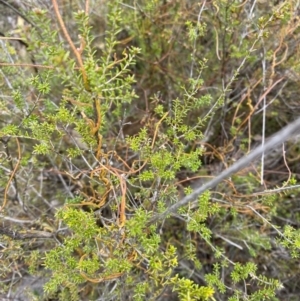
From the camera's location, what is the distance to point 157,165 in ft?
3.98

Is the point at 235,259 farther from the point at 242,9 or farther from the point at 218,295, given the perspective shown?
the point at 242,9

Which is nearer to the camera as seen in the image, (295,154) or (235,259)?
(235,259)

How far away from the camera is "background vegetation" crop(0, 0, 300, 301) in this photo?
1.21 m

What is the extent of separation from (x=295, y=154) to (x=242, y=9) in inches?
33.8

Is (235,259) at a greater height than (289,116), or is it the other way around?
(289,116)

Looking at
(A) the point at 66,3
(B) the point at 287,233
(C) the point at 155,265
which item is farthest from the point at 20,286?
(A) the point at 66,3

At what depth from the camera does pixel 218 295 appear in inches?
72.6

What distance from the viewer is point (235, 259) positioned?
205 centimetres

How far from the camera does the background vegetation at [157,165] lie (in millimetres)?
1213

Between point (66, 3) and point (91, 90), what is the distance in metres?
1.56

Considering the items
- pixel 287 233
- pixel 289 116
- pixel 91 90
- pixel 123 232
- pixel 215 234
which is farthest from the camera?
pixel 289 116

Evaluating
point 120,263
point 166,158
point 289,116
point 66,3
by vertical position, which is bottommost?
point 289,116

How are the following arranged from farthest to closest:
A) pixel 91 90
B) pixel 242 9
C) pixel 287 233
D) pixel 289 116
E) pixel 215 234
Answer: pixel 289 116
pixel 215 234
pixel 242 9
pixel 287 233
pixel 91 90

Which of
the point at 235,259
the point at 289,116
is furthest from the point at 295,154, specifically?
the point at 235,259
